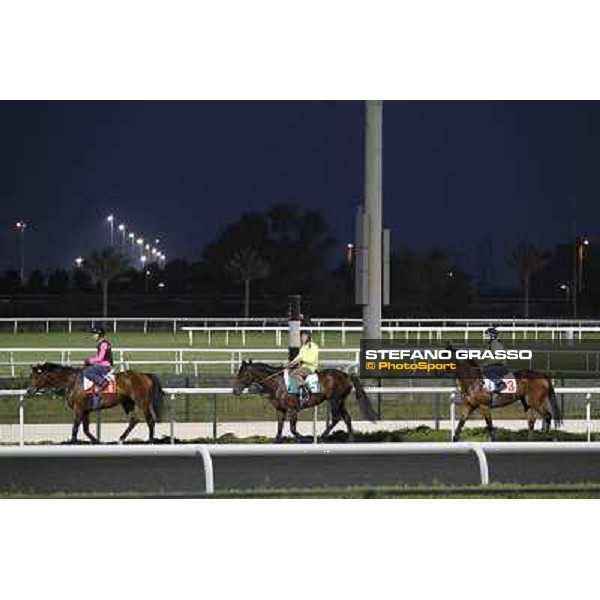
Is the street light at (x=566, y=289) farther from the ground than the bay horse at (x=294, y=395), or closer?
farther from the ground

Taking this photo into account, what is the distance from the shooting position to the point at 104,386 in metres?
12.0

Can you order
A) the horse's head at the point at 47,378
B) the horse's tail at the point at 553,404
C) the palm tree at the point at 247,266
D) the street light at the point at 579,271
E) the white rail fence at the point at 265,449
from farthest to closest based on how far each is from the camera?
1. the palm tree at the point at 247,266
2. the street light at the point at 579,271
3. the horse's tail at the point at 553,404
4. the horse's head at the point at 47,378
5. the white rail fence at the point at 265,449

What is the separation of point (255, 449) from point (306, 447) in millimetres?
285

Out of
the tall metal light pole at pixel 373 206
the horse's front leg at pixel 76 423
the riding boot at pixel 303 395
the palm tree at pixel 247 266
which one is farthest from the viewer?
the palm tree at pixel 247 266

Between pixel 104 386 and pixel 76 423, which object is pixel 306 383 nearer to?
pixel 104 386

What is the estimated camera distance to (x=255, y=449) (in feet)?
29.4

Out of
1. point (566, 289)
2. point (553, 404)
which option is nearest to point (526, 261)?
point (566, 289)

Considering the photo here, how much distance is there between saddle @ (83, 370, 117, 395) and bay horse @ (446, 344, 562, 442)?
2550 millimetres

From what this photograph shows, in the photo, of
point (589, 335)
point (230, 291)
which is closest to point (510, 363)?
point (589, 335)

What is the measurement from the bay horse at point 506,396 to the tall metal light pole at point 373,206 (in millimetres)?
727

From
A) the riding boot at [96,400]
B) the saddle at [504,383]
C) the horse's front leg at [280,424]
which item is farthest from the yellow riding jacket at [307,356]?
the riding boot at [96,400]

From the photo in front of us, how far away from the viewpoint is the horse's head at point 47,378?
11.9 metres

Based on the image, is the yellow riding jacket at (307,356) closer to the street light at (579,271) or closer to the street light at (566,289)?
the street light at (579,271)

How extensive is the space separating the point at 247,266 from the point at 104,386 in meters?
13.3
